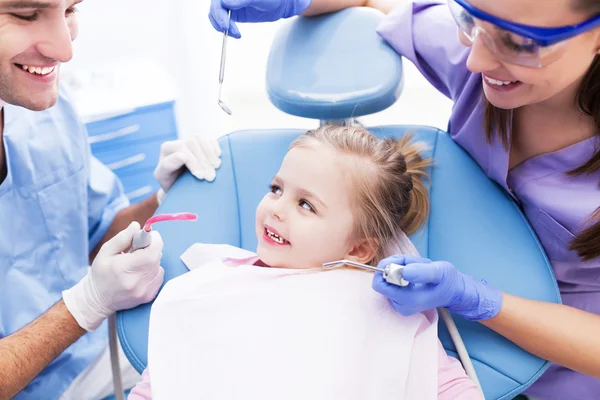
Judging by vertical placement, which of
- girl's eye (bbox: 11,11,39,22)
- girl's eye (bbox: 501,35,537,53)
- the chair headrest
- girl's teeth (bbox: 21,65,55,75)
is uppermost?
girl's eye (bbox: 11,11,39,22)

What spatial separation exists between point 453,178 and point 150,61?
1.95 meters

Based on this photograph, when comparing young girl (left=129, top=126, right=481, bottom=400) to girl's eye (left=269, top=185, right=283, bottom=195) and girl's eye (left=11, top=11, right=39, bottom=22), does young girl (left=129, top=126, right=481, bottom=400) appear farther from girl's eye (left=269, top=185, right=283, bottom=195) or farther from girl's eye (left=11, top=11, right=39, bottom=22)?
girl's eye (left=11, top=11, right=39, bottom=22)

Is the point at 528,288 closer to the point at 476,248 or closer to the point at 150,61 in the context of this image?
the point at 476,248

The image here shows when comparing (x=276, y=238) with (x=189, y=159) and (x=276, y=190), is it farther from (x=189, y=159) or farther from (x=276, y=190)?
(x=189, y=159)

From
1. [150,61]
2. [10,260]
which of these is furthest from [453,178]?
[150,61]

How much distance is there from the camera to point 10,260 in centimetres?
148

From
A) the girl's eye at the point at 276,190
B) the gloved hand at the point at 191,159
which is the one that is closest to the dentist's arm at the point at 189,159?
the gloved hand at the point at 191,159

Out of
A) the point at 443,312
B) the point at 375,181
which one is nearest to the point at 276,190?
the point at 375,181

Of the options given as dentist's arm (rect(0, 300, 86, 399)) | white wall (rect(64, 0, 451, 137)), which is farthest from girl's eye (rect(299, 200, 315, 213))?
white wall (rect(64, 0, 451, 137))

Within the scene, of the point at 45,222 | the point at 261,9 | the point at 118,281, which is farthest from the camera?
the point at 45,222

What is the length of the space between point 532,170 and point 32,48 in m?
1.06

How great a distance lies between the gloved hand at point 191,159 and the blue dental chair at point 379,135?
0.08ft

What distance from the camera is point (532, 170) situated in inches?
52.2

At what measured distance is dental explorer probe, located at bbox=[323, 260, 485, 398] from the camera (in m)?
1.09
